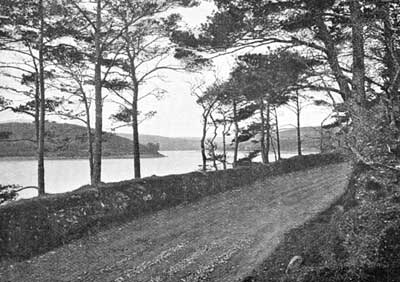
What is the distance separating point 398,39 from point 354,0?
3.75 feet

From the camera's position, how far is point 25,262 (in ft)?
20.2

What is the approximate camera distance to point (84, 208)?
771 cm

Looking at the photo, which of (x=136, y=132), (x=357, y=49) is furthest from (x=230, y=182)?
(x=357, y=49)

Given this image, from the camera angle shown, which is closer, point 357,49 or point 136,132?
point 357,49

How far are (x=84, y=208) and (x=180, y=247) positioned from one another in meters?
2.62

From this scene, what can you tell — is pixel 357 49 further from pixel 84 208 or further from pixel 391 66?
pixel 84 208

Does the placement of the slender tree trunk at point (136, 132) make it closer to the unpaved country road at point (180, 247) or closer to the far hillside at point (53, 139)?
the far hillside at point (53, 139)

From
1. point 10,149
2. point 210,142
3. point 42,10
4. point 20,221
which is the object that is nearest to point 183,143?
point 210,142

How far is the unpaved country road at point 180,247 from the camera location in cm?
541

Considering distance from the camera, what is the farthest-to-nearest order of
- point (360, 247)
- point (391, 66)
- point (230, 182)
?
point (230, 182) < point (391, 66) < point (360, 247)

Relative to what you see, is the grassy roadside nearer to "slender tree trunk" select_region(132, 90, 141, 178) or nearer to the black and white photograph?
the black and white photograph

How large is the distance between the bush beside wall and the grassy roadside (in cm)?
118

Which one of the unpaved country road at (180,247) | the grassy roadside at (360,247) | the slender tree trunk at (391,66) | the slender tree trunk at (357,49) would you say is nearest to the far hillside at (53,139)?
the unpaved country road at (180,247)

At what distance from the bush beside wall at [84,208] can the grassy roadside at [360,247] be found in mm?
1183
